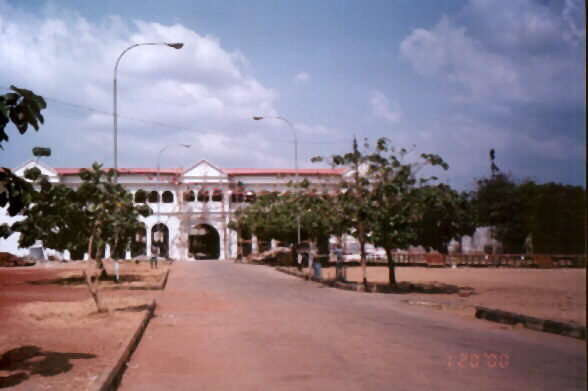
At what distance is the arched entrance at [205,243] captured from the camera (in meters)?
66.9

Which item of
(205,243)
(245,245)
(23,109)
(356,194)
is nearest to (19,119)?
(23,109)

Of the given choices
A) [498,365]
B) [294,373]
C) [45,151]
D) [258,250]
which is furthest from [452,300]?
[258,250]

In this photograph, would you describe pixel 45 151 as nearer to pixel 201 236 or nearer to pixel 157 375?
pixel 157 375

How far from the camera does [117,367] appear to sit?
26.5 feet

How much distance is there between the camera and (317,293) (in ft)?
72.9

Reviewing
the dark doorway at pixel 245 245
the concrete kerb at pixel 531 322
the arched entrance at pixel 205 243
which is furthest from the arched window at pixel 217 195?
the concrete kerb at pixel 531 322

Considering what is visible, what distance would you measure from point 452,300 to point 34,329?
13.0m

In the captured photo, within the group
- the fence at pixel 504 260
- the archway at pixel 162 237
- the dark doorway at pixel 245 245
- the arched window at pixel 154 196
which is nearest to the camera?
the fence at pixel 504 260

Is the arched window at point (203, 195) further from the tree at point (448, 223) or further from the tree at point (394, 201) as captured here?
the tree at point (394, 201)

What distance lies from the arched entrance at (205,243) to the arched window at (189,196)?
2.93m

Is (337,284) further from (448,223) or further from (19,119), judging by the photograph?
(448,223)

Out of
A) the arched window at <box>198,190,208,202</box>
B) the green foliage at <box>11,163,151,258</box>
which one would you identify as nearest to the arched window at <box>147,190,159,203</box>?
the arched window at <box>198,190,208,202</box>

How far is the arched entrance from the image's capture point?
2633 inches
